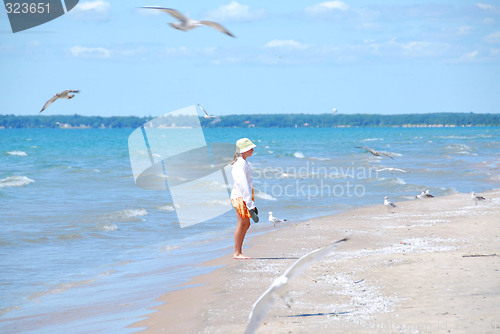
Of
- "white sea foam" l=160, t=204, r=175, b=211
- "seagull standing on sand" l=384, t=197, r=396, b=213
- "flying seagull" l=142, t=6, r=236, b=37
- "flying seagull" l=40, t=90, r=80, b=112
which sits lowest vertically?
"white sea foam" l=160, t=204, r=175, b=211

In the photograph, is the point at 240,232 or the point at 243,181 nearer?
the point at 243,181

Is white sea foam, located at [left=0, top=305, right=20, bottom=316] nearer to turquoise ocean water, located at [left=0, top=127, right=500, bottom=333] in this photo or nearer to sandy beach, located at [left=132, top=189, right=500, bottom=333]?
turquoise ocean water, located at [left=0, top=127, right=500, bottom=333]

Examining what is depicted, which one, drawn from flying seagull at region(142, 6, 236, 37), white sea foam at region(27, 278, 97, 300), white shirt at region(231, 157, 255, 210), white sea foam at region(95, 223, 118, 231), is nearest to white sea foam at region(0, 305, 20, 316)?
white sea foam at region(27, 278, 97, 300)

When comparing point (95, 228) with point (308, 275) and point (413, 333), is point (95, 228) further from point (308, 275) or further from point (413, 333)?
point (413, 333)

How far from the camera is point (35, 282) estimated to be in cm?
801

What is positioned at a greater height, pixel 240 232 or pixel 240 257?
pixel 240 232

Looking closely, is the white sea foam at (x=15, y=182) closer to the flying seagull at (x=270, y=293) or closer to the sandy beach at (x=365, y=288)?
the sandy beach at (x=365, y=288)

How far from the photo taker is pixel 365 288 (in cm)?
579

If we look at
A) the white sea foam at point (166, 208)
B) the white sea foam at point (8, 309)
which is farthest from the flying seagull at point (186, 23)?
the white sea foam at point (166, 208)

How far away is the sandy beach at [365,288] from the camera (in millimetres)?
4672

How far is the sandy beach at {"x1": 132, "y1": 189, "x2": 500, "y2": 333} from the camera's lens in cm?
467

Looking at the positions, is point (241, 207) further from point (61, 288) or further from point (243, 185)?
point (61, 288)

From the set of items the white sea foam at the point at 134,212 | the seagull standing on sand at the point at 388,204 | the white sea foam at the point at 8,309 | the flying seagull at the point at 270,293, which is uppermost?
the flying seagull at the point at 270,293

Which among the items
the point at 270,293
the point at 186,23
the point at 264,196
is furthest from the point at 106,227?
the point at 270,293
